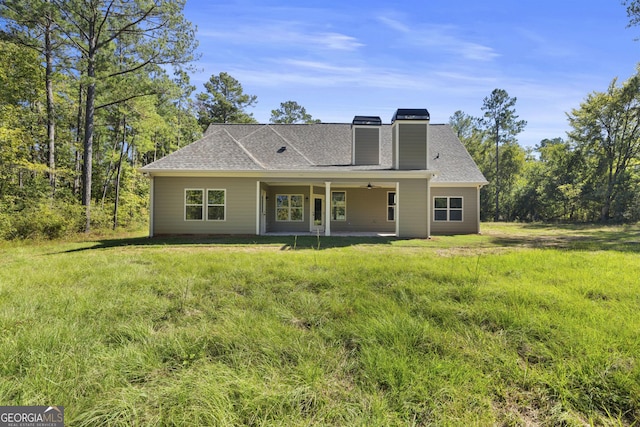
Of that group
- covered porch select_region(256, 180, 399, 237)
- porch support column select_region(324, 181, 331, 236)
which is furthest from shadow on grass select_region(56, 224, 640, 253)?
covered porch select_region(256, 180, 399, 237)

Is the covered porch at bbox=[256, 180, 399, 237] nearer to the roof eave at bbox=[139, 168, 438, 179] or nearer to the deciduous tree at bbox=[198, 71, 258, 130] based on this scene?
the roof eave at bbox=[139, 168, 438, 179]

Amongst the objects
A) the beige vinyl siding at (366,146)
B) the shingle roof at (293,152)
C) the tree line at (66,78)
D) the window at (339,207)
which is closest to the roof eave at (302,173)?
the shingle roof at (293,152)

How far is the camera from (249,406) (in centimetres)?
Result: 216

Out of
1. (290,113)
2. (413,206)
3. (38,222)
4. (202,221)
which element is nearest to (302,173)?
(202,221)

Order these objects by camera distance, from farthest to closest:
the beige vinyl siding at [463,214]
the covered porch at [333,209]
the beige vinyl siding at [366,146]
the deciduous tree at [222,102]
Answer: the deciduous tree at [222,102] → the covered porch at [333,209] → the beige vinyl siding at [463,214] → the beige vinyl siding at [366,146]

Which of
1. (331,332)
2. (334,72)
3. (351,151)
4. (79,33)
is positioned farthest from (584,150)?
(79,33)

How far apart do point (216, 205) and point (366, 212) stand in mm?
7442

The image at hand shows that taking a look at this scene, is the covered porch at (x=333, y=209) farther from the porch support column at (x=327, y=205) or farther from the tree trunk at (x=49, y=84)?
the tree trunk at (x=49, y=84)

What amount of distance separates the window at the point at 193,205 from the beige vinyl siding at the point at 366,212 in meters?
6.51

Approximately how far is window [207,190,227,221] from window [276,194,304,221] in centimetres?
348

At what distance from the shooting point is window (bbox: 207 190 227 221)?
12164 mm

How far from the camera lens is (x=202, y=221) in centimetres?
1215

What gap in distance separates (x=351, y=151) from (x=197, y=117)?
22908 mm

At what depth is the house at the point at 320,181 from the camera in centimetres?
1205
